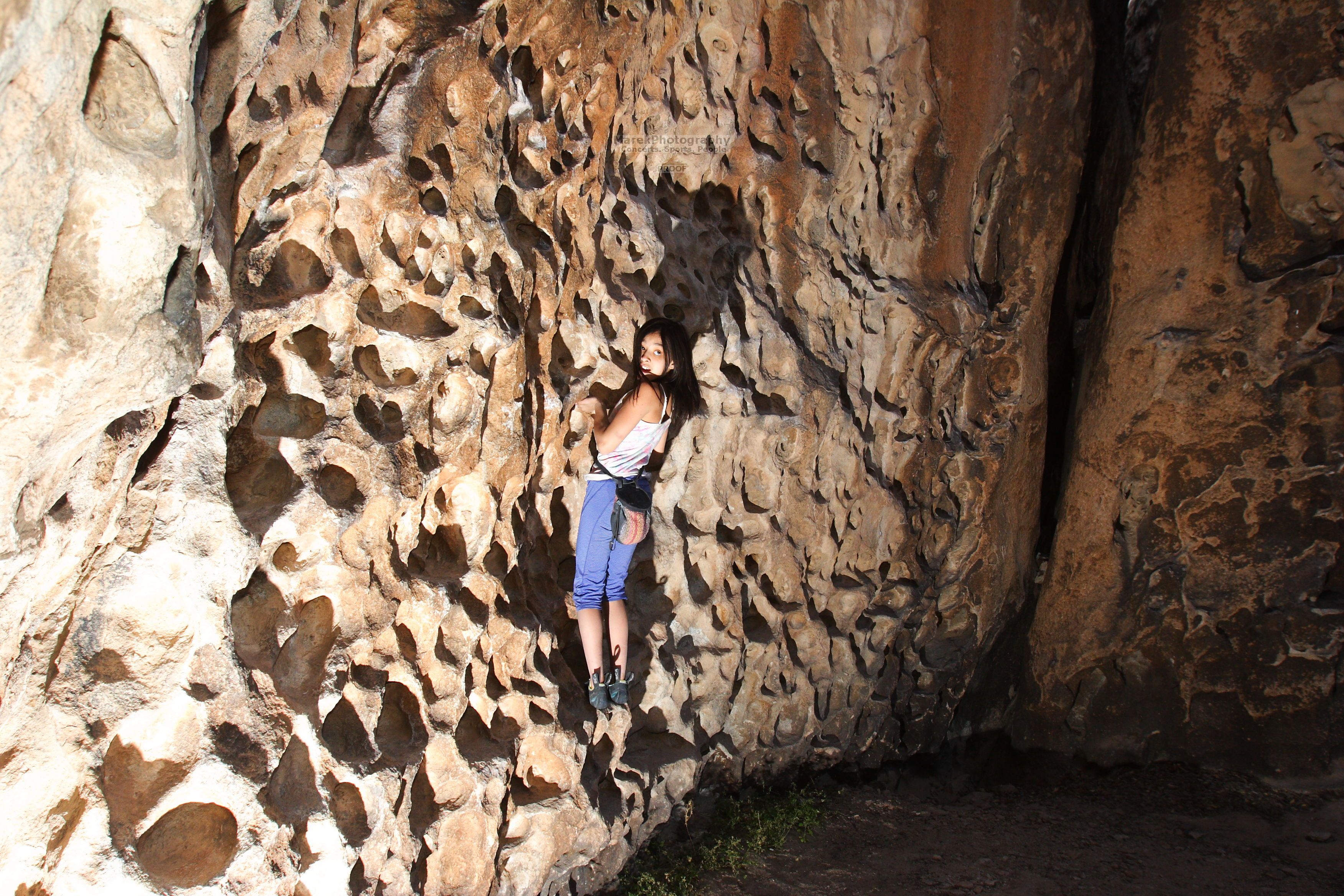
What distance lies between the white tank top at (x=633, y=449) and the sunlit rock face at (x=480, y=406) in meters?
0.26

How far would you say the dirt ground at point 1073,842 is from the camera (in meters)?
3.12

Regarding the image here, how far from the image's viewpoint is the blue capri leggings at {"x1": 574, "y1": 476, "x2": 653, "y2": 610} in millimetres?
2848

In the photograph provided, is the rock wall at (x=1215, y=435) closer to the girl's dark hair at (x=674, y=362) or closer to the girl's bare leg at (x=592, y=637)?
the girl's dark hair at (x=674, y=362)

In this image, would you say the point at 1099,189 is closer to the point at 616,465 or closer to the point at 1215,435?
the point at 1215,435

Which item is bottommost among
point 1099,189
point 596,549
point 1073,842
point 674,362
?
point 1073,842

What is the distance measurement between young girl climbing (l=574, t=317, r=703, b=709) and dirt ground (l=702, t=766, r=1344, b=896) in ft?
3.70

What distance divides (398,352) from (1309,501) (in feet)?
11.6

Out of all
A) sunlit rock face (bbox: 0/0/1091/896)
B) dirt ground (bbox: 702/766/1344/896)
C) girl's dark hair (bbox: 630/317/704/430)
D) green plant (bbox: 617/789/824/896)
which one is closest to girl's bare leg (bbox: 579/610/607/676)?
sunlit rock face (bbox: 0/0/1091/896)

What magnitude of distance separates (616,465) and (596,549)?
29cm

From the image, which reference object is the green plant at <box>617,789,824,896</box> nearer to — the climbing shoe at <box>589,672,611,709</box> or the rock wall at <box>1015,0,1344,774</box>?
the climbing shoe at <box>589,672,611,709</box>

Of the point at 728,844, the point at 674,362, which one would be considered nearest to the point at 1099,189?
the point at 674,362

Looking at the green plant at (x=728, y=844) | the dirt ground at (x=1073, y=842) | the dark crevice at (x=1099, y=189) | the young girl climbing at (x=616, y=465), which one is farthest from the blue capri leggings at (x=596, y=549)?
the dark crevice at (x=1099, y=189)

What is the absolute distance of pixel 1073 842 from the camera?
3365mm

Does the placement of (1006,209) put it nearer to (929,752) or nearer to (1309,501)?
(1309,501)
